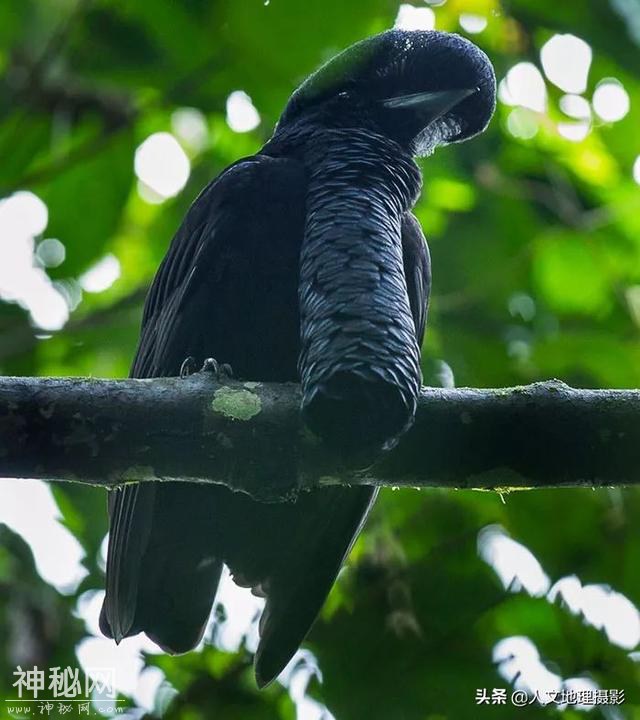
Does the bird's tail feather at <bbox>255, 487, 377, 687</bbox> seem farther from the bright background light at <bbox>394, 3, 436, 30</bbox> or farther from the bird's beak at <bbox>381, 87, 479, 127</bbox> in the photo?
the bright background light at <bbox>394, 3, 436, 30</bbox>

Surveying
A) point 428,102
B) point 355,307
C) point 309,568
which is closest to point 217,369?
point 355,307

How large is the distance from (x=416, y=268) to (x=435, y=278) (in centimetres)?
198

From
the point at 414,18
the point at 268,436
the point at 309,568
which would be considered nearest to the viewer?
the point at 268,436

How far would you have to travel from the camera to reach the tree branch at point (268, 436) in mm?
2576

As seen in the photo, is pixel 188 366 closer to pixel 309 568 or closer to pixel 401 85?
pixel 309 568

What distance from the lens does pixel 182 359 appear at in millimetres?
3314

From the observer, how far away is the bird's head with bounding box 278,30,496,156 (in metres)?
3.80

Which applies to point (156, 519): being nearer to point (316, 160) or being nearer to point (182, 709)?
point (182, 709)

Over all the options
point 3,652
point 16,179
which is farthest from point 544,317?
point 3,652

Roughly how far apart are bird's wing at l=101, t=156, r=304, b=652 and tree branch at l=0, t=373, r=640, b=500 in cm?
65

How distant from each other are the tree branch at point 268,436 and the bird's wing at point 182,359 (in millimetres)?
651

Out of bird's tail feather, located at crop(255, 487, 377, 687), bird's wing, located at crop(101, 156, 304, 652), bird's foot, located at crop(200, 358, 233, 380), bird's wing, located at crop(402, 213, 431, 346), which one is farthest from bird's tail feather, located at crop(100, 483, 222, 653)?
bird's wing, located at crop(402, 213, 431, 346)

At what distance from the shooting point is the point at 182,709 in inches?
156

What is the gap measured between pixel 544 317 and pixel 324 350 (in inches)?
132
